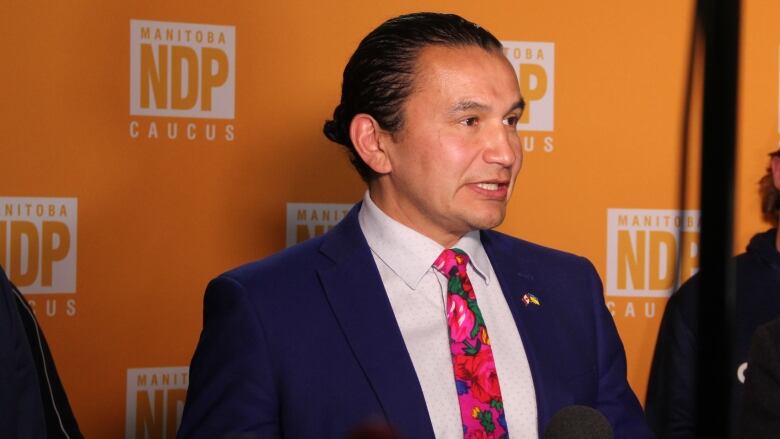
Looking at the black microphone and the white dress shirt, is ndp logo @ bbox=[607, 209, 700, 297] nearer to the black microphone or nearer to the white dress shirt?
the white dress shirt

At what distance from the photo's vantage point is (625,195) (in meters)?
2.45

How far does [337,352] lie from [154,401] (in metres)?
0.98

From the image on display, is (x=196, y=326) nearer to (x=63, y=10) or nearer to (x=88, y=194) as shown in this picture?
(x=88, y=194)

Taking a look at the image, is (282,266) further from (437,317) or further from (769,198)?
(769,198)

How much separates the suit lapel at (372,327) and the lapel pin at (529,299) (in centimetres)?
21

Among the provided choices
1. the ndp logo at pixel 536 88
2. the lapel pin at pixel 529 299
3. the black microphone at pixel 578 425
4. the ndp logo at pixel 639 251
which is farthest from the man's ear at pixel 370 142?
the ndp logo at pixel 639 251

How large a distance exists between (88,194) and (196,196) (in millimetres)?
226

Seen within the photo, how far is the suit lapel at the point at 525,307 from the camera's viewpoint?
1335 millimetres

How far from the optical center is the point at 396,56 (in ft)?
4.75

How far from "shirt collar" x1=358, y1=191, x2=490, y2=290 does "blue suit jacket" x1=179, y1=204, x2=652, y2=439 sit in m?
0.03

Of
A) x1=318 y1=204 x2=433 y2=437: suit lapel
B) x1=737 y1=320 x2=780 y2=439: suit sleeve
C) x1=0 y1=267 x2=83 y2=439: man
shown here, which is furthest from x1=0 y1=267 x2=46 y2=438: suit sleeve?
x1=737 y1=320 x2=780 y2=439: suit sleeve

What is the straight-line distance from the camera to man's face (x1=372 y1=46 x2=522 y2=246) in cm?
136

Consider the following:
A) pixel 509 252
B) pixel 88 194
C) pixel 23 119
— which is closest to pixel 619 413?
pixel 509 252

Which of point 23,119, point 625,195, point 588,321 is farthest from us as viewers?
point 625,195
